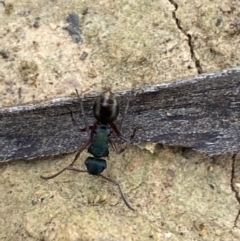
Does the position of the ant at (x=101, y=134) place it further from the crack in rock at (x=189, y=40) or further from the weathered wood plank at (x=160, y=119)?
the crack in rock at (x=189, y=40)

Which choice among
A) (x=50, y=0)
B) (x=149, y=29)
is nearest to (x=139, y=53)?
(x=149, y=29)

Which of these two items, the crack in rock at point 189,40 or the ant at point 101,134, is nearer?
the ant at point 101,134

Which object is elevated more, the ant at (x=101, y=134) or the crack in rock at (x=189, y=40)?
the crack in rock at (x=189, y=40)

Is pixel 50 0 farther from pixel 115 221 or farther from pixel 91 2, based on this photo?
pixel 115 221

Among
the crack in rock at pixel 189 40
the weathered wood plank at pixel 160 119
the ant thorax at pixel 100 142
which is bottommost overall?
the ant thorax at pixel 100 142

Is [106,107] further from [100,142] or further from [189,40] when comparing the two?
[189,40]

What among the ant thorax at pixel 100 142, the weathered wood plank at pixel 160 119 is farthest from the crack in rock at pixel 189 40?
the ant thorax at pixel 100 142

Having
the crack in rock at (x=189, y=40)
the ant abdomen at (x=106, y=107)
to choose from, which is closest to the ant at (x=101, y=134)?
the ant abdomen at (x=106, y=107)

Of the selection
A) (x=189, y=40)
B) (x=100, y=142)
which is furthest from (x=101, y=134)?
(x=189, y=40)
